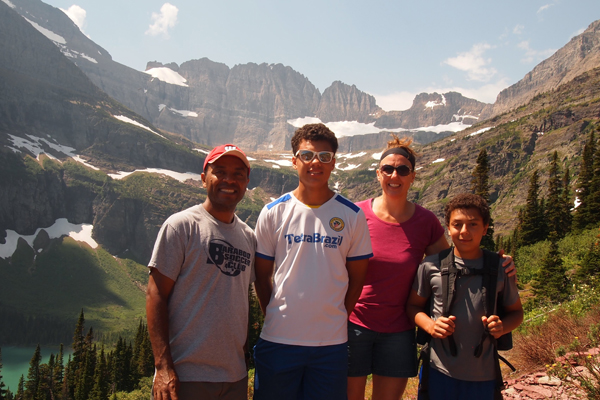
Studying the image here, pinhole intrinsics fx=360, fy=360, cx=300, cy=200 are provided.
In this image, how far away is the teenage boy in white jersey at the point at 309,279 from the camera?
420 centimetres

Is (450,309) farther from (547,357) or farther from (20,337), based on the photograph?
(20,337)

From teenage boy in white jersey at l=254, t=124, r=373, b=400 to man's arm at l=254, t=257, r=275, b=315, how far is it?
1 cm

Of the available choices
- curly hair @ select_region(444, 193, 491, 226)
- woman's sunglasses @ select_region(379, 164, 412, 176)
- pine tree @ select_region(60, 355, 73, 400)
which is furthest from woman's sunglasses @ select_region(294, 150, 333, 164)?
pine tree @ select_region(60, 355, 73, 400)

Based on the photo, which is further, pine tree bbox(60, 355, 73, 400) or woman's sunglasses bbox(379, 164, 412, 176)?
pine tree bbox(60, 355, 73, 400)

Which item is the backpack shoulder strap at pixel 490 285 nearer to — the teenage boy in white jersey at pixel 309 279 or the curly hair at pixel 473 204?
the curly hair at pixel 473 204

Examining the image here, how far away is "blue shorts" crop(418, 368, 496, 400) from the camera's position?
14.3ft

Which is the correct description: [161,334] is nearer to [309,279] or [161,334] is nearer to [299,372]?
[299,372]

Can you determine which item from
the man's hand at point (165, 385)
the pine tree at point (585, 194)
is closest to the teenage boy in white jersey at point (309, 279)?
the man's hand at point (165, 385)

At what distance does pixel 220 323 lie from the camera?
4.21m

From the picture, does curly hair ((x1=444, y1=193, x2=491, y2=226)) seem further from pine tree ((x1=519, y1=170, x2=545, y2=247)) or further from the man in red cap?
pine tree ((x1=519, y1=170, x2=545, y2=247))

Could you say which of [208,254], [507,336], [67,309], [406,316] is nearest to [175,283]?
[208,254]

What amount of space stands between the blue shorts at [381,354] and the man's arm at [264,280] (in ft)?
4.57

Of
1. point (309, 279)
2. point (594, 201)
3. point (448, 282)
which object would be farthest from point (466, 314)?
point (594, 201)

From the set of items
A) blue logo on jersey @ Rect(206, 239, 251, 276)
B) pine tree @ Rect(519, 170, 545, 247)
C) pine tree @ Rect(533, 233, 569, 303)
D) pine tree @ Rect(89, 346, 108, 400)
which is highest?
pine tree @ Rect(519, 170, 545, 247)
